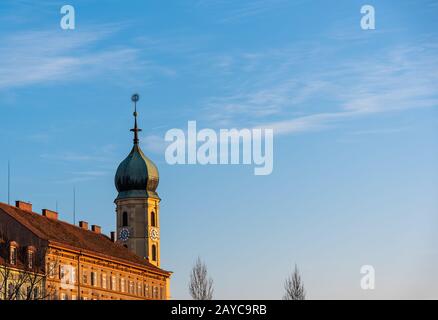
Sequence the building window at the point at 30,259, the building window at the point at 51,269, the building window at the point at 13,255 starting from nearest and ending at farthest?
the building window at the point at 13,255
the building window at the point at 30,259
the building window at the point at 51,269

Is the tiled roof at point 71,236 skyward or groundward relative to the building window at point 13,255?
skyward

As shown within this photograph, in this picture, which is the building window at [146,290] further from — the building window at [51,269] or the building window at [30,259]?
the building window at [30,259]

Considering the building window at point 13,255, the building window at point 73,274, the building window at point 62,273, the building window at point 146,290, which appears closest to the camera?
the building window at point 13,255

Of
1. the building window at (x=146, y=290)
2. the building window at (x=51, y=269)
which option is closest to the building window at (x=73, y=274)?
the building window at (x=51, y=269)

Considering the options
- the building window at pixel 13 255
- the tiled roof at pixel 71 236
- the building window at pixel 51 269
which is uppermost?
the tiled roof at pixel 71 236

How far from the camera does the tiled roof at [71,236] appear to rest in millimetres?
132750

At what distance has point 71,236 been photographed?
14200 centimetres

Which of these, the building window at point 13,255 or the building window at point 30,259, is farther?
the building window at point 30,259

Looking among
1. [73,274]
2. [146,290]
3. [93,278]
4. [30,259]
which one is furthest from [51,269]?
[146,290]

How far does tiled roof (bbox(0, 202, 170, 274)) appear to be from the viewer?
13275 centimetres

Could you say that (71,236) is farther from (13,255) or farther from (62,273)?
(13,255)
